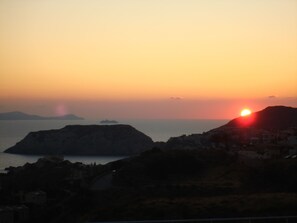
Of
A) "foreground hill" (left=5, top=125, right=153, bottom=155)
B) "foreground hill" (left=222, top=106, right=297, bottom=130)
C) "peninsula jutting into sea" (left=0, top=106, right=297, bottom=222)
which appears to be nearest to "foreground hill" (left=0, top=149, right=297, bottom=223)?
"peninsula jutting into sea" (left=0, top=106, right=297, bottom=222)

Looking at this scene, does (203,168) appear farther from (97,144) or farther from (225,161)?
(97,144)

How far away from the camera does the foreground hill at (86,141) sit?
106562 mm

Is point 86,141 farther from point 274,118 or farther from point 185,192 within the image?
point 185,192

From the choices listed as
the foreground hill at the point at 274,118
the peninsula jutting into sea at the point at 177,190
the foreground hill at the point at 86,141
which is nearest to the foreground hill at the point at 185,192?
the peninsula jutting into sea at the point at 177,190

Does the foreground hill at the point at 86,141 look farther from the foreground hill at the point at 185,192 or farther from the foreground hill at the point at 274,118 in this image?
the foreground hill at the point at 185,192

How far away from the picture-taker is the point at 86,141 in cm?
11112

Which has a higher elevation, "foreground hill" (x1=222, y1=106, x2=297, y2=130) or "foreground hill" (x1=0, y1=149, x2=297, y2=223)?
"foreground hill" (x1=222, y1=106, x2=297, y2=130)

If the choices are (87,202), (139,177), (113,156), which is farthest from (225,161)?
(113,156)

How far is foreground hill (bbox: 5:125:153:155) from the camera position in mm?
106562

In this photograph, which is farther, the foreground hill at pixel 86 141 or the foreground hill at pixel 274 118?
the foreground hill at pixel 86 141

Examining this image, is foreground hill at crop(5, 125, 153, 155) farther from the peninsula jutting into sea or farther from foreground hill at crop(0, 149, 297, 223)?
foreground hill at crop(0, 149, 297, 223)

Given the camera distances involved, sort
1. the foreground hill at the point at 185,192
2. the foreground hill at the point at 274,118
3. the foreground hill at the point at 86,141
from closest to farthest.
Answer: the foreground hill at the point at 185,192 < the foreground hill at the point at 274,118 < the foreground hill at the point at 86,141

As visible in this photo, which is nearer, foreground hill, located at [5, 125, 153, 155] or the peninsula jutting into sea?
the peninsula jutting into sea

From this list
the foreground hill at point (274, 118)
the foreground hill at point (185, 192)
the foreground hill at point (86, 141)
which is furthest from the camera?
the foreground hill at point (86, 141)
